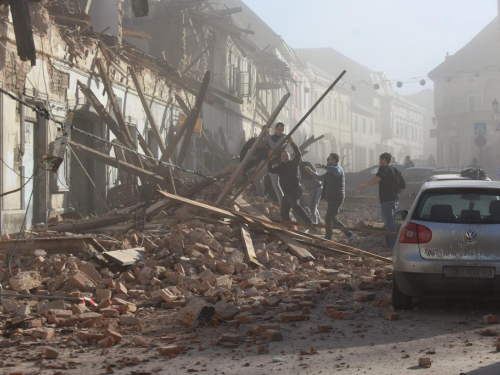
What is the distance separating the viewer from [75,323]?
689 cm

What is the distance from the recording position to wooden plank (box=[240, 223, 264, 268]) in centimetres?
1058

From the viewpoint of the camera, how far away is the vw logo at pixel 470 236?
7320mm

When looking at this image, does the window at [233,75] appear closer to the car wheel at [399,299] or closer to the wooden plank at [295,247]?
the wooden plank at [295,247]

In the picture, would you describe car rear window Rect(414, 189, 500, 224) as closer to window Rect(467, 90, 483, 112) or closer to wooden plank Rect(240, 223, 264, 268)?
wooden plank Rect(240, 223, 264, 268)

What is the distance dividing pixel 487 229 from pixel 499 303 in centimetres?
116

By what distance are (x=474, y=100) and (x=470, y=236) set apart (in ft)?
228

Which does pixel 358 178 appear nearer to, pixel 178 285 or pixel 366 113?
pixel 178 285

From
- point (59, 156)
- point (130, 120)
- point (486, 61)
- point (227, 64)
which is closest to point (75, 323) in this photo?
point (59, 156)

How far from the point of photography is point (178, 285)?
881 cm

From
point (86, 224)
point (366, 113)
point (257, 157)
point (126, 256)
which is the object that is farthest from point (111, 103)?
point (366, 113)

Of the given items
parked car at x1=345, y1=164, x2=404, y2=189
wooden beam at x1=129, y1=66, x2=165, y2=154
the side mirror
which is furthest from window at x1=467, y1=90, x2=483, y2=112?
the side mirror

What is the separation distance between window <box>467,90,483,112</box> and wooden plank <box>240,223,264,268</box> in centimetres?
6517

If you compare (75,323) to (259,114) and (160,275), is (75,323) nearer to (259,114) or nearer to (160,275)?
(160,275)

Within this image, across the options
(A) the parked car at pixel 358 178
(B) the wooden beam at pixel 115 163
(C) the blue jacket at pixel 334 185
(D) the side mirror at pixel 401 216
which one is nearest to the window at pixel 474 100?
(A) the parked car at pixel 358 178
